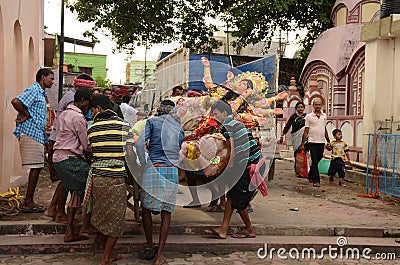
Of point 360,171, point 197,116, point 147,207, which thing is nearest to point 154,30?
point 360,171

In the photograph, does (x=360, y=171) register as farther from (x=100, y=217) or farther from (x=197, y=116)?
(x=100, y=217)

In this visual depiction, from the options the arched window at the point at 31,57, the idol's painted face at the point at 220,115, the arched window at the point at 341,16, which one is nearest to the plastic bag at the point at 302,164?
the idol's painted face at the point at 220,115

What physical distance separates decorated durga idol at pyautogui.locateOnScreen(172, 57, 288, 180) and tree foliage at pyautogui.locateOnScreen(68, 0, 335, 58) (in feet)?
40.7

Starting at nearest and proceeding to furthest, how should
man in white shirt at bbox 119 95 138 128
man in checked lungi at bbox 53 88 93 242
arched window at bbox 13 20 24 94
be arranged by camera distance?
man in checked lungi at bbox 53 88 93 242, man in white shirt at bbox 119 95 138 128, arched window at bbox 13 20 24 94

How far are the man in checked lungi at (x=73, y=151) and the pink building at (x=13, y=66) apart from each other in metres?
2.52

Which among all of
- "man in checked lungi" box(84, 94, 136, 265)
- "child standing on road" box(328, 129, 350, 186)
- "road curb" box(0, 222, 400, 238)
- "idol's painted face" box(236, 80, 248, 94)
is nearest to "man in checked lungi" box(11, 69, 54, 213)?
"road curb" box(0, 222, 400, 238)

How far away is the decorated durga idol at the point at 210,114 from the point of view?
6484mm

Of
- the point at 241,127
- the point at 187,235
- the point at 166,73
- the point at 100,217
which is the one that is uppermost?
the point at 166,73

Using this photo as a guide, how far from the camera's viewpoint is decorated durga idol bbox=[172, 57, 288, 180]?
21.3 ft

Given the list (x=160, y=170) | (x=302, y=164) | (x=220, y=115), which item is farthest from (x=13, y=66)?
(x=302, y=164)

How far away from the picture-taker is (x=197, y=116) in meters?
6.98

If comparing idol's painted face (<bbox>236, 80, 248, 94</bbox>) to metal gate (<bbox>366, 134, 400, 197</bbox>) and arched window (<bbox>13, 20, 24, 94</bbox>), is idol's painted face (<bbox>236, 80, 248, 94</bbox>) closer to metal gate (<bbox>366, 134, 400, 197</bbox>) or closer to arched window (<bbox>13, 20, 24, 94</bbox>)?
metal gate (<bbox>366, 134, 400, 197</bbox>)

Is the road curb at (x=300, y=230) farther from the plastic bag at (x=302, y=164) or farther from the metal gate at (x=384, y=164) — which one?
the plastic bag at (x=302, y=164)

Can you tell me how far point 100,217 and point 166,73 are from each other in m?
4.55
